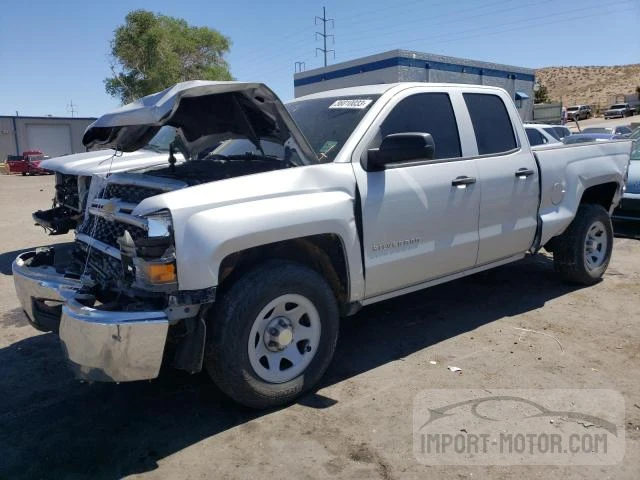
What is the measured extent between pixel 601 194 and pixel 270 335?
14.8 feet

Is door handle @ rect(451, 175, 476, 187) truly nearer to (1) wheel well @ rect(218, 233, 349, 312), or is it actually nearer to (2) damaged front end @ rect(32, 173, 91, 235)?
(1) wheel well @ rect(218, 233, 349, 312)

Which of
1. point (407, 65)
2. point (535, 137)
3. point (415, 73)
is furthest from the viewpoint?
point (415, 73)

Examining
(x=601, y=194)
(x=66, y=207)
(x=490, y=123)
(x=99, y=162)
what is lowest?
(x=66, y=207)

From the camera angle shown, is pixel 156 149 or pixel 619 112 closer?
pixel 156 149

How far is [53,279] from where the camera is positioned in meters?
3.61

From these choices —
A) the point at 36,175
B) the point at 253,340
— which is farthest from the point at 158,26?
the point at 253,340

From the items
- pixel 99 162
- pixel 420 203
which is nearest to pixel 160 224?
pixel 420 203

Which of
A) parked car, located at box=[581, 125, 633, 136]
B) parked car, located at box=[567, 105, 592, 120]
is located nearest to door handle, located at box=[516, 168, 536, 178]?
parked car, located at box=[581, 125, 633, 136]

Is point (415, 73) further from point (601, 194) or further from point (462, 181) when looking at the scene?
point (462, 181)

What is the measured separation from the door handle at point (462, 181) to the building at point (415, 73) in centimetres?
1939

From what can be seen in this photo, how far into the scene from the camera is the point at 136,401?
3771 mm

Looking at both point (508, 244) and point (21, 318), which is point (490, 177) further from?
point (21, 318)

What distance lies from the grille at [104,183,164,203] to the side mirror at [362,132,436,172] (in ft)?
4.67

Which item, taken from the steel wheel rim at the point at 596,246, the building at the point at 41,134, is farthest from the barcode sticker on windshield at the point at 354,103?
the building at the point at 41,134
